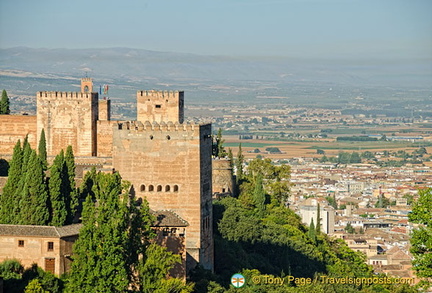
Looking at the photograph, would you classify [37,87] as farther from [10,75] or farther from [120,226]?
[120,226]

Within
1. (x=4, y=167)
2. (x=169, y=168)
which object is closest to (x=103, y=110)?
(x=4, y=167)

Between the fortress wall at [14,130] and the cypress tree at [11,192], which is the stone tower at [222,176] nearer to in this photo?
the fortress wall at [14,130]

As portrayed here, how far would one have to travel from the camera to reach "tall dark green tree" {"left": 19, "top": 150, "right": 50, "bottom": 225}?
36562mm

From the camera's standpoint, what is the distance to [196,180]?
39.0m

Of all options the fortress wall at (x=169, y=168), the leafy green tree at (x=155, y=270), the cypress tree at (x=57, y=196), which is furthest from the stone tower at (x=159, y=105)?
the leafy green tree at (x=155, y=270)

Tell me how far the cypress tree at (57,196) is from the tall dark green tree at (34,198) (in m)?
0.21

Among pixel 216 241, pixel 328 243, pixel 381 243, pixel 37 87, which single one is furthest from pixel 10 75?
pixel 216 241

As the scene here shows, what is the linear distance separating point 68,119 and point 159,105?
17.6 ft

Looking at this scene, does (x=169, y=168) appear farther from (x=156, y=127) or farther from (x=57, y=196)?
(x=57, y=196)

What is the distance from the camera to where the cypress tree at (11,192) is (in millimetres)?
37062

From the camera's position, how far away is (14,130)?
192ft

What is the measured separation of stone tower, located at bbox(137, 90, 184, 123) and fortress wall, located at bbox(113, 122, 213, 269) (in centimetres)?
1582

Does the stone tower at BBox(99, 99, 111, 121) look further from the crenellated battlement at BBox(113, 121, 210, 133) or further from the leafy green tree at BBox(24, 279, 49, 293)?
the leafy green tree at BBox(24, 279, 49, 293)

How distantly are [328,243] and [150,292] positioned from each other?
114 ft
